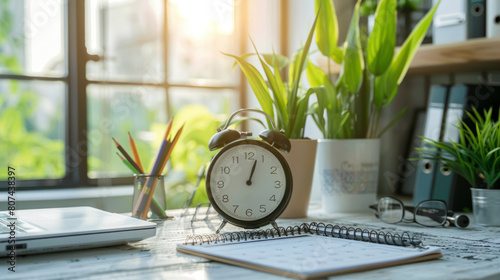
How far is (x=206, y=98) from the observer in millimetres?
2172

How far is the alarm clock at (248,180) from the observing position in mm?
943

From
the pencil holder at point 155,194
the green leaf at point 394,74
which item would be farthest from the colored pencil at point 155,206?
the green leaf at point 394,74

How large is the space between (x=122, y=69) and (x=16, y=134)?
0.44m

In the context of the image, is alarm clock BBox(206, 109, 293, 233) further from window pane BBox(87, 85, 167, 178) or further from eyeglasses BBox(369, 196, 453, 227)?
window pane BBox(87, 85, 167, 178)

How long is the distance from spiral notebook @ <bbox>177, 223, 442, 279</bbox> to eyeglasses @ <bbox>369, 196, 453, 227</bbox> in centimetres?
31

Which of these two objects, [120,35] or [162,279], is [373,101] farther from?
[120,35]

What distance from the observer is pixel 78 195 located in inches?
68.9

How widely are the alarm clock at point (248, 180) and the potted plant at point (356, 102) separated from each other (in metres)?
0.32

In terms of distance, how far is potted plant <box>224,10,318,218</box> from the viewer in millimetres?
1175

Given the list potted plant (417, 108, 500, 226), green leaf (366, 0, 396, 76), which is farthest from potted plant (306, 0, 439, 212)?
potted plant (417, 108, 500, 226)

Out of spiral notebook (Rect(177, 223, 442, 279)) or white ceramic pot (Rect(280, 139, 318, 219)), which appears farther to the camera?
white ceramic pot (Rect(280, 139, 318, 219))

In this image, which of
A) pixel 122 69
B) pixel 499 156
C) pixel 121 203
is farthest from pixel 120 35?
pixel 499 156

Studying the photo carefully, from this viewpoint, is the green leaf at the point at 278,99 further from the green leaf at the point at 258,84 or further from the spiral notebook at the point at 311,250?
the spiral notebook at the point at 311,250

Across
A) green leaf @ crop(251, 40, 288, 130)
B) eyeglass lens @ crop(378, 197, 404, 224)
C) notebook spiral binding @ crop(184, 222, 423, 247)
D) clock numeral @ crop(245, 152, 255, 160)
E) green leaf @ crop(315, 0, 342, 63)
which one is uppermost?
green leaf @ crop(315, 0, 342, 63)
